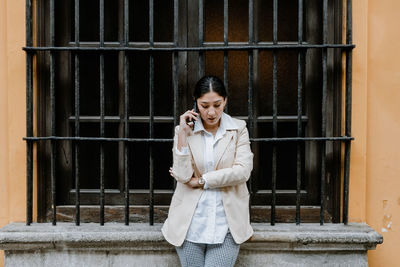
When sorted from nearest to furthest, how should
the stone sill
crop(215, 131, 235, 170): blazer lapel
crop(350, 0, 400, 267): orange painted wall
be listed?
crop(215, 131, 235, 170): blazer lapel < the stone sill < crop(350, 0, 400, 267): orange painted wall

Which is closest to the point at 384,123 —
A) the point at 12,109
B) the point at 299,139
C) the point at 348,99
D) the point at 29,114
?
the point at 348,99

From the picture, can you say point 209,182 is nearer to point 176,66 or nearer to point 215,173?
point 215,173

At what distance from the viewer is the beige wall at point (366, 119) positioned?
311 centimetres

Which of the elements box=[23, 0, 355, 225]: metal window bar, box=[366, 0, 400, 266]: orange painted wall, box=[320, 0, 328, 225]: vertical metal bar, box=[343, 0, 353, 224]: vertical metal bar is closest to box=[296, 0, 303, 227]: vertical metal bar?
box=[23, 0, 355, 225]: metal window bar

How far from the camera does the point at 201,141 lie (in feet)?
8.61

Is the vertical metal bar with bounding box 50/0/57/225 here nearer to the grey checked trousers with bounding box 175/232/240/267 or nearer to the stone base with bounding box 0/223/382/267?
the stone base with bounding box 0/223/382/267

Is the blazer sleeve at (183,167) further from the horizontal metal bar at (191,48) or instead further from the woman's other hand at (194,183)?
the horizontal metal bar at (191,48)

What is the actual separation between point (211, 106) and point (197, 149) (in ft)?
0.93

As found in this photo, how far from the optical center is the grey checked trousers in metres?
2.54

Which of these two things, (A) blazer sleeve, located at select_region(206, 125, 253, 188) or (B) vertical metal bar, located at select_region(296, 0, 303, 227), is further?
(B) vertical metal bar, located at select_region(296, 0, 303, 227)

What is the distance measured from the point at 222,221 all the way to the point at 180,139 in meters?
0.55

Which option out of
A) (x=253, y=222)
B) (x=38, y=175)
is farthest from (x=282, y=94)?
(x=38, y=175)

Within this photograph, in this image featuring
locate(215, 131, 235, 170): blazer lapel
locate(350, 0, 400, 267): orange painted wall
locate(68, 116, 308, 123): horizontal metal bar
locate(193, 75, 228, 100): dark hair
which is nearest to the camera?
locate(193, 75, 228, 100): dark hair

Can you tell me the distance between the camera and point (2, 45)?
314 cm
